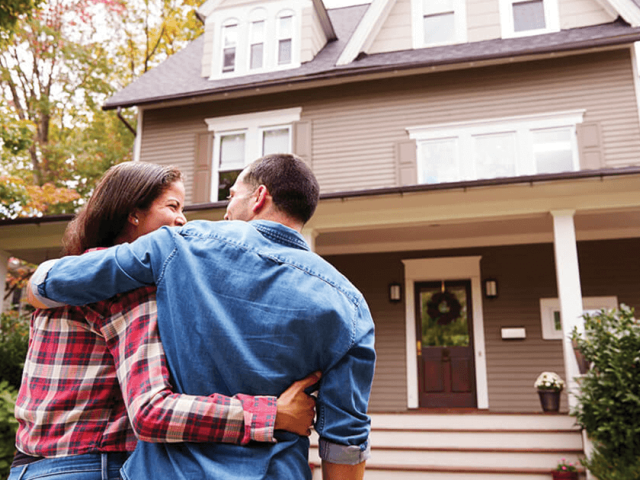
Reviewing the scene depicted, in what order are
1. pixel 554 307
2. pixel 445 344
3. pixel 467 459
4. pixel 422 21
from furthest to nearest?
pixel 422 21 → pixel 445 344 → pixel 554 307 → pixel 467 459

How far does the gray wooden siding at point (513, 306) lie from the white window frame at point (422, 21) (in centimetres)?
409

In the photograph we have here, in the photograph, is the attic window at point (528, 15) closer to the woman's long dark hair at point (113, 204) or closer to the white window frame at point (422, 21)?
the white window frame at point (422, 21)

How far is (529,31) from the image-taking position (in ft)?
32.8

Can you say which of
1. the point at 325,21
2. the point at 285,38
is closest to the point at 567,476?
the point at 285,38

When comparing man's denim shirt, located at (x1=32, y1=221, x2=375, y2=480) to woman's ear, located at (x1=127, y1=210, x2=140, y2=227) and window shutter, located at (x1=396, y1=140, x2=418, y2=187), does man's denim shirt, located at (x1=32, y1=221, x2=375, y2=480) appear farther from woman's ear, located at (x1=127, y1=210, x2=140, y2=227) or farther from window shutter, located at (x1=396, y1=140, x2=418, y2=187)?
window shutter, located at (x1=396, y1=140, x2=418, y2=187)

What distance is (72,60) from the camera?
1667 cm

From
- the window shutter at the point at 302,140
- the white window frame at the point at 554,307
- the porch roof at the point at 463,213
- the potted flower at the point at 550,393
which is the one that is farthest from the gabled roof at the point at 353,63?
the potted flower at the point at 550,393

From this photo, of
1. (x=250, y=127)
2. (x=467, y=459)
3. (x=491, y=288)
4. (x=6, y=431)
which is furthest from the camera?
(x=250, y=127)

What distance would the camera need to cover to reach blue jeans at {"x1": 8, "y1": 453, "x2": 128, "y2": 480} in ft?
4.27

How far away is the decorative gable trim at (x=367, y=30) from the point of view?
10.4 m

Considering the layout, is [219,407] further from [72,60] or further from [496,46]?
[72,60]

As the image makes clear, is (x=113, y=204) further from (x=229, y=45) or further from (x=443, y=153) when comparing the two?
(x=229, y=45)

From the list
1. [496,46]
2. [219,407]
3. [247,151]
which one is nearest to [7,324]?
[247,151]

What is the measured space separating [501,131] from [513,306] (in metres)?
3.06
